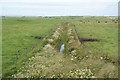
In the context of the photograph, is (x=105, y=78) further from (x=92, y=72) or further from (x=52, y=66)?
(x=52, y=66)

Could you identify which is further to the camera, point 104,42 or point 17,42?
point 17,42

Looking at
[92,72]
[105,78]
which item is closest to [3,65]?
[92,72]

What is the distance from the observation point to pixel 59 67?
21531mm

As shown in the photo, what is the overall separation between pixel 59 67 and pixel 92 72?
3656 millimetres

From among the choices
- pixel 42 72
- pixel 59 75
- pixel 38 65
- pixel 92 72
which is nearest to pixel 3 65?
pixel 38 65

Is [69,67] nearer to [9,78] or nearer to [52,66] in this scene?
[52,66]

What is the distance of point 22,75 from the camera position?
1966cm

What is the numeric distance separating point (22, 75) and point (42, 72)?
2.07m

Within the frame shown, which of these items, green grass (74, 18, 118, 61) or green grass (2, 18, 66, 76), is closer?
green grass (2, 18, 66, 76)

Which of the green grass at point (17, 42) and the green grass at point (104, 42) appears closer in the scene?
the green grass at point (17, 42)

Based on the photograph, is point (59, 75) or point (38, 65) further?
point (38, 65)

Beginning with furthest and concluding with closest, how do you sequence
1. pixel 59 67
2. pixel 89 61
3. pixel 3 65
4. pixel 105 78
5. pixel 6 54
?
pixel 6 54, pixel 3 65, pixel 89 61, pixel 59 67, pixel 105 78

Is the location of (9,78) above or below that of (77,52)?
below

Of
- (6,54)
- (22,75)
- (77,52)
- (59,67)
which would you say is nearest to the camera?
(22,75)
